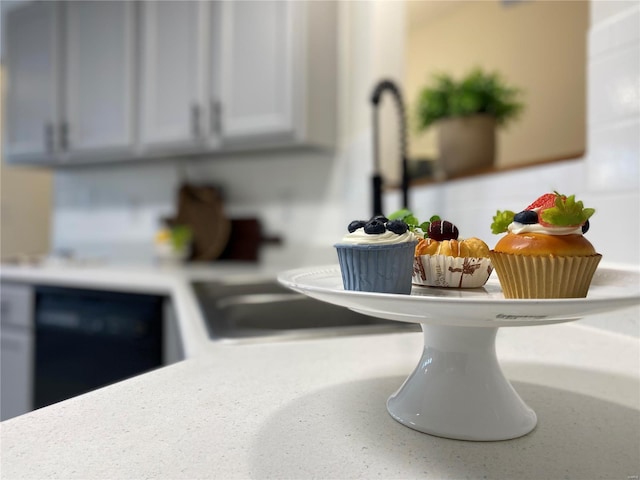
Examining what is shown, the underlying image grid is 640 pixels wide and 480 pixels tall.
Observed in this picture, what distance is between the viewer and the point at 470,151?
1.33 metres

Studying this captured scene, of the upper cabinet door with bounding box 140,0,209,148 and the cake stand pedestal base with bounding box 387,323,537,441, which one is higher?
the upper cabinet door with bounding box 140,0,209,148

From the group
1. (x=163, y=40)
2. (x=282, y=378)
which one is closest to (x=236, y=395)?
(x=282, y=378)

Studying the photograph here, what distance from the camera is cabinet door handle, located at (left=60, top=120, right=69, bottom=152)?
8.07 ft

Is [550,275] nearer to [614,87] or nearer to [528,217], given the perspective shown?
[528,217]

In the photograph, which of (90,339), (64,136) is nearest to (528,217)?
(90,339)

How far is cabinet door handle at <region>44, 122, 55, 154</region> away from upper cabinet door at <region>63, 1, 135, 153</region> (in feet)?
0.29

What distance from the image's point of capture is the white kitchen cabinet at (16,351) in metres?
1.81

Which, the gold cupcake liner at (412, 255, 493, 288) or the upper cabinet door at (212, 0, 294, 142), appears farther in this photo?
the upper cabinet door at (212, 0, 294, 142)

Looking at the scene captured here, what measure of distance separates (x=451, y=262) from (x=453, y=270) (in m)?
0.01

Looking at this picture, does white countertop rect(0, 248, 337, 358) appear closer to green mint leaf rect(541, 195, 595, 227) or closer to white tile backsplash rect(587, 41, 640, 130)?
green mint leaf rect(541, 195, 595, 227)

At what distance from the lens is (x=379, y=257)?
0.46m

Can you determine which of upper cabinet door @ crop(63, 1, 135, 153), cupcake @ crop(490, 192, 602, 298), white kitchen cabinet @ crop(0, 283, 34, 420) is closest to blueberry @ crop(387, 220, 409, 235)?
cupcake @ crop(490, 192, 602, 298)

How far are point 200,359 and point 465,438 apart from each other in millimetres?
412

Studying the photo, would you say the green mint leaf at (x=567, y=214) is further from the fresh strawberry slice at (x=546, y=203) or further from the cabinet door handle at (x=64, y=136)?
the cabinet door handle at (x=64, y=136)
